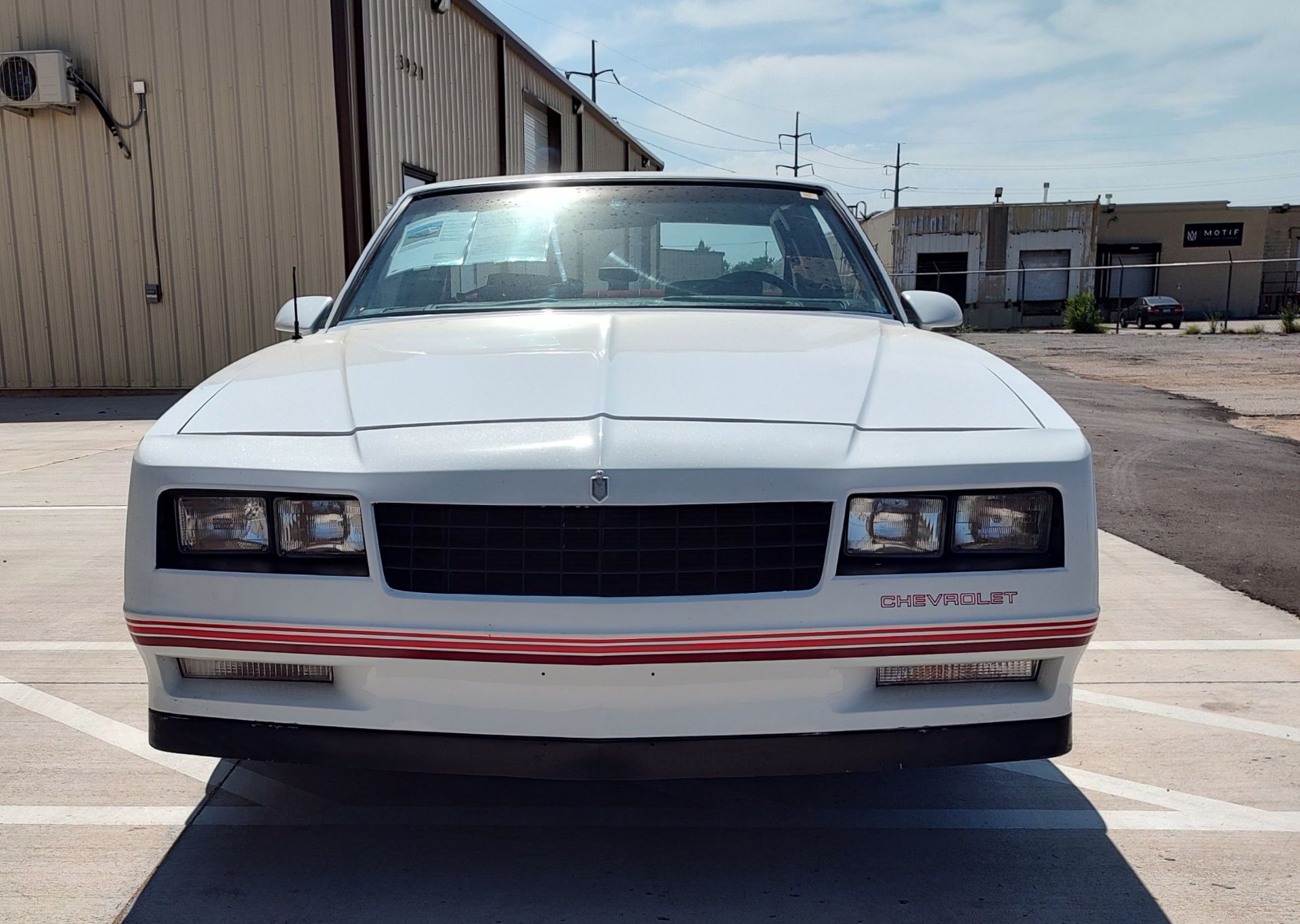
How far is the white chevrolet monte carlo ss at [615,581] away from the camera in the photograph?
1904 millimetres

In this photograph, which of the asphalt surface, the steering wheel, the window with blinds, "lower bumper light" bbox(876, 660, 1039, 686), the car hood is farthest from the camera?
the window with blinds

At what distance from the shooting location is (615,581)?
1907mm

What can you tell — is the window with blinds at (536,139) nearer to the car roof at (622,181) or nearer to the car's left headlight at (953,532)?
the car roof at (622,181)

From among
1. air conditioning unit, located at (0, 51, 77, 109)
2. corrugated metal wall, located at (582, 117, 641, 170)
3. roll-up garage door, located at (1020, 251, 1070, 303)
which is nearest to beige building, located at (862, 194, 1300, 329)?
roll-up garage door, located at (1020, 251, 1070, 303)

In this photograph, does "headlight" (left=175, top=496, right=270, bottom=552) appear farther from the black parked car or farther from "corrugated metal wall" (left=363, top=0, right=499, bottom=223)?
the black parked car

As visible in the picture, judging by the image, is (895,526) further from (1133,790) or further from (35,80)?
(35,80)

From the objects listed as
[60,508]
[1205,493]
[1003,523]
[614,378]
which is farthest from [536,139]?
[1003,523]

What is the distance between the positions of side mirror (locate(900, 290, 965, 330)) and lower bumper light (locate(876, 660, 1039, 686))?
1.46m

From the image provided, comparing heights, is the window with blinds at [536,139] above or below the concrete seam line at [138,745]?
above

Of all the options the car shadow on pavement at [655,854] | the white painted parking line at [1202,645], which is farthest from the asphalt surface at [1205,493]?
the car shadow on pavement at [655,854]

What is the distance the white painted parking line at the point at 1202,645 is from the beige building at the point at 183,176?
9966mm

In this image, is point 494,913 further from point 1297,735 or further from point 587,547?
point 1297,735

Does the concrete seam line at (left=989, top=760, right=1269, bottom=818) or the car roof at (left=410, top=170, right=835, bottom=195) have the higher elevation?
the car roof at (left=410, top=170, right=835, bottom=195)

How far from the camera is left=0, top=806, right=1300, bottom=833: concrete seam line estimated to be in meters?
2.49
